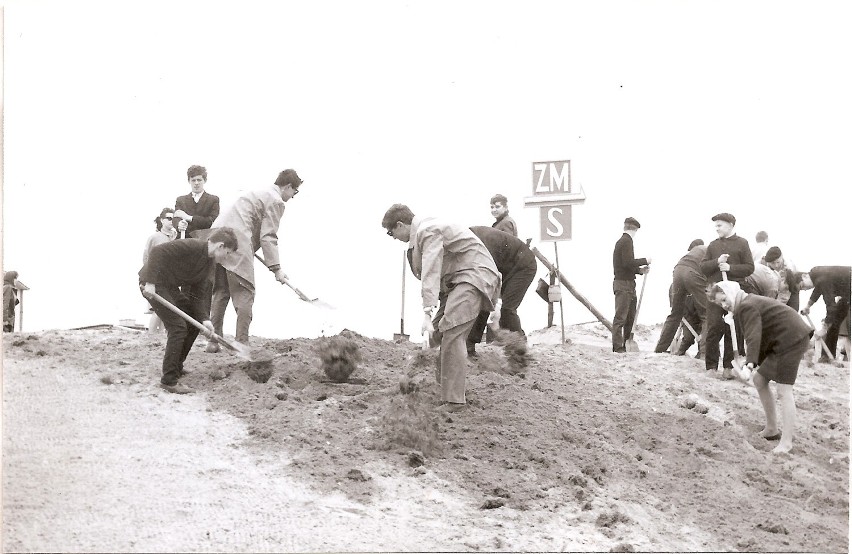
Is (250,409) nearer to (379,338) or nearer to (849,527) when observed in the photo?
(379,338)

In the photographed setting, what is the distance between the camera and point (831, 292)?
23.4 feet

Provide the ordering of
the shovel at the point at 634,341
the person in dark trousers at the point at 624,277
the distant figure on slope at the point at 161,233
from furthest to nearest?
the shovel at the point at 634,341, the person in dark trousers at the point at 624,277, the distant figure on slope at the point at 161,233

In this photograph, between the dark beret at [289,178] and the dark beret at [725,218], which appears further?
the dark beret at [725,218]

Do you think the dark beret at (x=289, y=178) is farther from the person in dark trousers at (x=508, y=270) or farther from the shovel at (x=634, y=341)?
the shovel at (x=634, y=341)

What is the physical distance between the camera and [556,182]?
753 centimetres

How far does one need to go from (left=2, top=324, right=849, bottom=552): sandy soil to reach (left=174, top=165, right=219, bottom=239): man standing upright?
32.7 inches

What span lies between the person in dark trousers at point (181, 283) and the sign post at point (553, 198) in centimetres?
225

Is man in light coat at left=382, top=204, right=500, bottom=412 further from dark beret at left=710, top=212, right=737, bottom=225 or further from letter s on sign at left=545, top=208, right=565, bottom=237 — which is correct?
dark beret at left=710, top=212, right=737, bottom=225

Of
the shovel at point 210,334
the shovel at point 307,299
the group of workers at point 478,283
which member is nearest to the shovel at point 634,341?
the group of workers at point 478,283

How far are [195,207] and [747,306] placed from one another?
3588mm

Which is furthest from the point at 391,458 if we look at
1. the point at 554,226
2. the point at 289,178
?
the point at 554,226

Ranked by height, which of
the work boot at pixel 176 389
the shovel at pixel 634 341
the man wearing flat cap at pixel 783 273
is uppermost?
the man wearing flat cap at pixel 783 273

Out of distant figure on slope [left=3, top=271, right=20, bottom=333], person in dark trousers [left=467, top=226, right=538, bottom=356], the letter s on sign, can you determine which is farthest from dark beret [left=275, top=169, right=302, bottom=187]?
the letter s on sign

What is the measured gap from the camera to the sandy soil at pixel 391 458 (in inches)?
200
